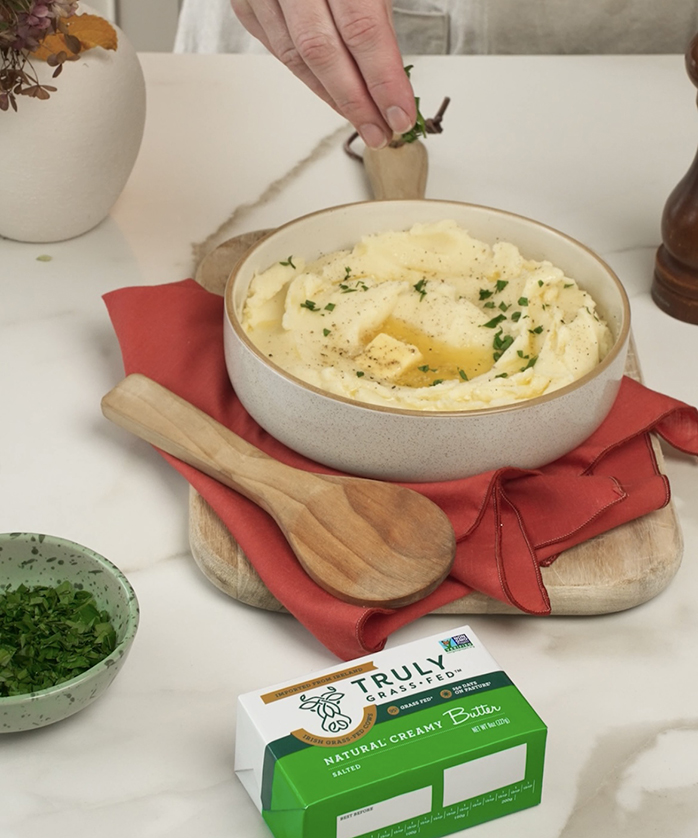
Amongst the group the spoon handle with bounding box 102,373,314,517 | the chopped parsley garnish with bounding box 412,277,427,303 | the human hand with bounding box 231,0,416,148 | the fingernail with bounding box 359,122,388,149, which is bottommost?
the spoon handle with bounding box 102,373,314,517

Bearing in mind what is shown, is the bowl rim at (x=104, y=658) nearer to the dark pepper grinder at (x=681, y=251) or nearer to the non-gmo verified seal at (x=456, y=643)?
the non-gmo verified seal at (x=456, y=643)

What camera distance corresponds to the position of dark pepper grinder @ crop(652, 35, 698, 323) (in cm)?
144

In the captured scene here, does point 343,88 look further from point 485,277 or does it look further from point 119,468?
point 119,468

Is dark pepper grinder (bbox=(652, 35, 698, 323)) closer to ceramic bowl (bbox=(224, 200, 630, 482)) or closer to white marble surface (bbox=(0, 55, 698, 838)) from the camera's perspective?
white marble surface (bbox=(0, 55, 698, 838))

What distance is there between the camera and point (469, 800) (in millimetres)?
838

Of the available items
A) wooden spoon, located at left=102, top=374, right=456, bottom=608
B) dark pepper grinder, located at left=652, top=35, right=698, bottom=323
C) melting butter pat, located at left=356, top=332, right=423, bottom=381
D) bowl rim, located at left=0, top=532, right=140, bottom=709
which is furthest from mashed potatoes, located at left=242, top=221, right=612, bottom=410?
bowl rim, located at left=0, top=532, right=140, bottom=709

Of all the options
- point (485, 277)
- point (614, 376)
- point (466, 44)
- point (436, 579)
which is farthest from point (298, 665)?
point (466, 44)

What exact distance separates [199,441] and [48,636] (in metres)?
0.31

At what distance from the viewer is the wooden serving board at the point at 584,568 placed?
1.05 metres

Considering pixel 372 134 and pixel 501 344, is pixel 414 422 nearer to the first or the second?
pixel 501 344

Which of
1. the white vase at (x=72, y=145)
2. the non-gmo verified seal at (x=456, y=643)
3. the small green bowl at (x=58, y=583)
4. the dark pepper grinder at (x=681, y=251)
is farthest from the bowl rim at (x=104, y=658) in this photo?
the dark pepper grinder at (x=681, y=251)

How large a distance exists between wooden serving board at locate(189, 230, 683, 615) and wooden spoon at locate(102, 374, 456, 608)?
5cm

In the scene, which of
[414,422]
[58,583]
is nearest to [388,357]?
[414,422]

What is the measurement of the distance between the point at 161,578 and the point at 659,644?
0.51 m
